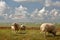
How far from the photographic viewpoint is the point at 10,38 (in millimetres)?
24578

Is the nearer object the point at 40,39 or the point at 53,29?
the point at 40,39

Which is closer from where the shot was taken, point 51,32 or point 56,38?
point 56,38

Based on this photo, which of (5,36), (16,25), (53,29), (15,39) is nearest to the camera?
(15,39)

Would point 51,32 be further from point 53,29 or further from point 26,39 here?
point 26,39

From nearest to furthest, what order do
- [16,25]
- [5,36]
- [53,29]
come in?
[5,36] → [53,29] → [16,25]

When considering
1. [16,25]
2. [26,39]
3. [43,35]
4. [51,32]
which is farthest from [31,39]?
[16,25]

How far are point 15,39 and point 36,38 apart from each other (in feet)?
8.81

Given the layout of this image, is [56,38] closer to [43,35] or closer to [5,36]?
[43,35]

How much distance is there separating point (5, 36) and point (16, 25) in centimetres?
921

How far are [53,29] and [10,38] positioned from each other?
664 cm

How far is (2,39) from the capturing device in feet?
80.1

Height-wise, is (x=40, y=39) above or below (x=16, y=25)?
below

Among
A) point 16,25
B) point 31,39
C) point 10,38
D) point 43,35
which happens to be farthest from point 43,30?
point 16,25

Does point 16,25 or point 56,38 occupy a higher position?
point 16,25
